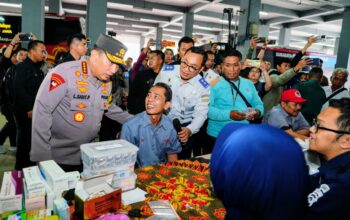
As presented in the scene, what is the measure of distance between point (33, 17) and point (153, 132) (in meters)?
5.97

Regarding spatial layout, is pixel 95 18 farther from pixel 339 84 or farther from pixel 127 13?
pixel 127 13

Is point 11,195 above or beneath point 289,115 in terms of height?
beneath

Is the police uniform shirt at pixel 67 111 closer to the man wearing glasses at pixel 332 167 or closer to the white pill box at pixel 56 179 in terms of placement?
the white pill box at pixel 56 179

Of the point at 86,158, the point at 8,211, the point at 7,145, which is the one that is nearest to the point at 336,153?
the point at 86,158

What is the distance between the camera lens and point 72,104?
6.43ft

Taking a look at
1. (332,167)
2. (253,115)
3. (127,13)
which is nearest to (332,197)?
(332,167)

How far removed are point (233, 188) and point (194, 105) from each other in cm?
213

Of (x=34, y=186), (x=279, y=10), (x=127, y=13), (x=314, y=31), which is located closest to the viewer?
(x=34, y=186)

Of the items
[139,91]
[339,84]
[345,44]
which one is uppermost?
[345,44]

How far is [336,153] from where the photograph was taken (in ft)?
4.88

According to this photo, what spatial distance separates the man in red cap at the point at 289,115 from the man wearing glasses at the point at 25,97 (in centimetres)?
308

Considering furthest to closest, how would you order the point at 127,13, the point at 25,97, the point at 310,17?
1. the point at 127,13
2. the point at 310,17
3. the point at 25,97

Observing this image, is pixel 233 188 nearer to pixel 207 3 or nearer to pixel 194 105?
pixel 194 105

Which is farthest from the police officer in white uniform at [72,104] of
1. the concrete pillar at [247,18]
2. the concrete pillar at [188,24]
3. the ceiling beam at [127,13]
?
the ceiling beam at [127,13]
